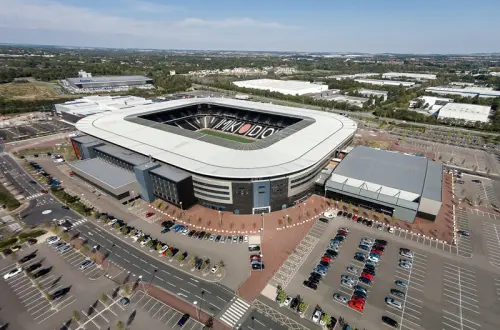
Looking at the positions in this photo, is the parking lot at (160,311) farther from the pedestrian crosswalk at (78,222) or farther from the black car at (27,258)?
the pedestrian crosswalk at (78,222)

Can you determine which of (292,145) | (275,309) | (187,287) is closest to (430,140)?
(292,145)

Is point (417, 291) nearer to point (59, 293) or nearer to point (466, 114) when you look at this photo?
point (59, 293)

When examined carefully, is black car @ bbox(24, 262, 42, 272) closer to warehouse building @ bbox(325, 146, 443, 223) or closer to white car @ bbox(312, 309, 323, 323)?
white car @ bbox(312, 309, 323, 323)

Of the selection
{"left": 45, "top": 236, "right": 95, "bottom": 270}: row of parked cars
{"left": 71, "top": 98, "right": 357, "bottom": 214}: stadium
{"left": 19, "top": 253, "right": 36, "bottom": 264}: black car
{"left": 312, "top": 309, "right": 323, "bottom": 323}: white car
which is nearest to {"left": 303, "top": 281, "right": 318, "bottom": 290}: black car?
{"left": 312, "top": 309, "right": 323, "bottom": 323}: white car

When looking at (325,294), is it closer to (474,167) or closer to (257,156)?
(257,156)

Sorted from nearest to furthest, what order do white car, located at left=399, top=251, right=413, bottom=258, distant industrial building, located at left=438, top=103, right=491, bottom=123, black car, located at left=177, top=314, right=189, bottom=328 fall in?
black car, located at left=177, top=314, right=189, bottom=328, white car, located at left=399, top=251, right=413, bottom=258, distant industrial building, located at left=438, top=103, right=491, bottom=123

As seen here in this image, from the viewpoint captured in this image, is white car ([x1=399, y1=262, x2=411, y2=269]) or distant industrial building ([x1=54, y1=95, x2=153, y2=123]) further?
distant industrial building ([x1=54, y1=95, x2=153, y2=123])
